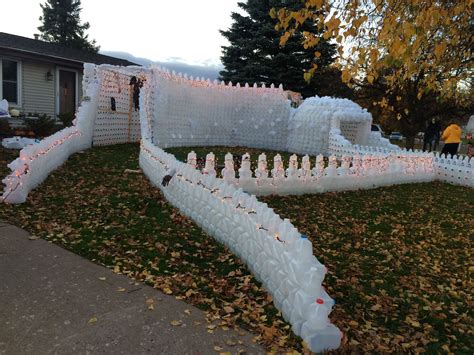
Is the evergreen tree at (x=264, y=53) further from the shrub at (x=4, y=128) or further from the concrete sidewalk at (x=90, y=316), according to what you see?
the concrete sidewalk at (x=90, y=316)

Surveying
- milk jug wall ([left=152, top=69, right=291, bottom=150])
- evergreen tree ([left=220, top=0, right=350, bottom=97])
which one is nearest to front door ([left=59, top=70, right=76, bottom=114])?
milk jug wall ([left=152, top=69, right=291, bottom=150])

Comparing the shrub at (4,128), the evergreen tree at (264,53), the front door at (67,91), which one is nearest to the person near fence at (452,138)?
the evergreen tree at (264,53)

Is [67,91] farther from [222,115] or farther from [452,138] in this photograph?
[452,138]

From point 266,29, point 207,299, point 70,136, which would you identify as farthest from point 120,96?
point 266,29

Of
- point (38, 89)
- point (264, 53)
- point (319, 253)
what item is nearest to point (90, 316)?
point (319, 253)

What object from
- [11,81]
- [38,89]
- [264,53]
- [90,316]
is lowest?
[90,316]

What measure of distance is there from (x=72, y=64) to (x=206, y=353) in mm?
19707

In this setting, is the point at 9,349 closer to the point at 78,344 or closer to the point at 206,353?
the point at 78,344

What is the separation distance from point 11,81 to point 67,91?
306 cm

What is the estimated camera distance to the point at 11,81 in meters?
18.1

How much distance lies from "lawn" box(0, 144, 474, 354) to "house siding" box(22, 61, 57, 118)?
1082cm

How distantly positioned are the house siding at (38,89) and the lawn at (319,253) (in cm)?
1082

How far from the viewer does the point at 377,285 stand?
4.96 metres

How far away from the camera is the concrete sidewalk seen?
3.35m
